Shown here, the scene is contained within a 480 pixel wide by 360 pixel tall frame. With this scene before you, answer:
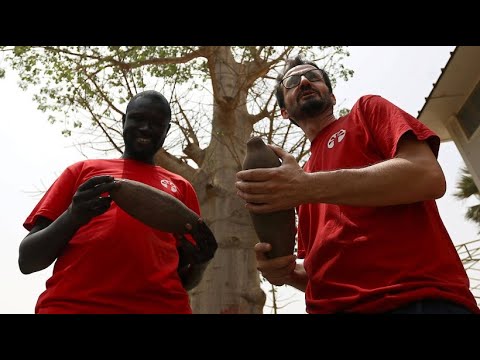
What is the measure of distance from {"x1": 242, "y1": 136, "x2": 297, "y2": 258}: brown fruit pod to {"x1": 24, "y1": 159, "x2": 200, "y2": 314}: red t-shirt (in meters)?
0.56

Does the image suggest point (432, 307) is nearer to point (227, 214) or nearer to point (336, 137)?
point (336, 137)

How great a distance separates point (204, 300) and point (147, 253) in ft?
8.14

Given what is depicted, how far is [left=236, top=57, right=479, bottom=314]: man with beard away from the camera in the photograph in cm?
153

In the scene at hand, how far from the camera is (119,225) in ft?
6.89

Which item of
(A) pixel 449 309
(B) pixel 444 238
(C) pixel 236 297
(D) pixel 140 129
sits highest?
(D) pixel 140 129

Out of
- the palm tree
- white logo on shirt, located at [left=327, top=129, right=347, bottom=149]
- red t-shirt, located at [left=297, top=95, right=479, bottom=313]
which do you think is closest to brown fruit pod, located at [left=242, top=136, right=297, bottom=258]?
red t-shirt, located at [left=297, top=95, right=479, bottom=313]

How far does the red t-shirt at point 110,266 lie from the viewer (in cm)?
190

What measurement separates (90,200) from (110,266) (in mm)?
318

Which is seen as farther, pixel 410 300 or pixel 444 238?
pixel 444 238

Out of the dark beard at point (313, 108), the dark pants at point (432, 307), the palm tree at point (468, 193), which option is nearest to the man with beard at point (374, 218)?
the dark pants at point (432, 307)
